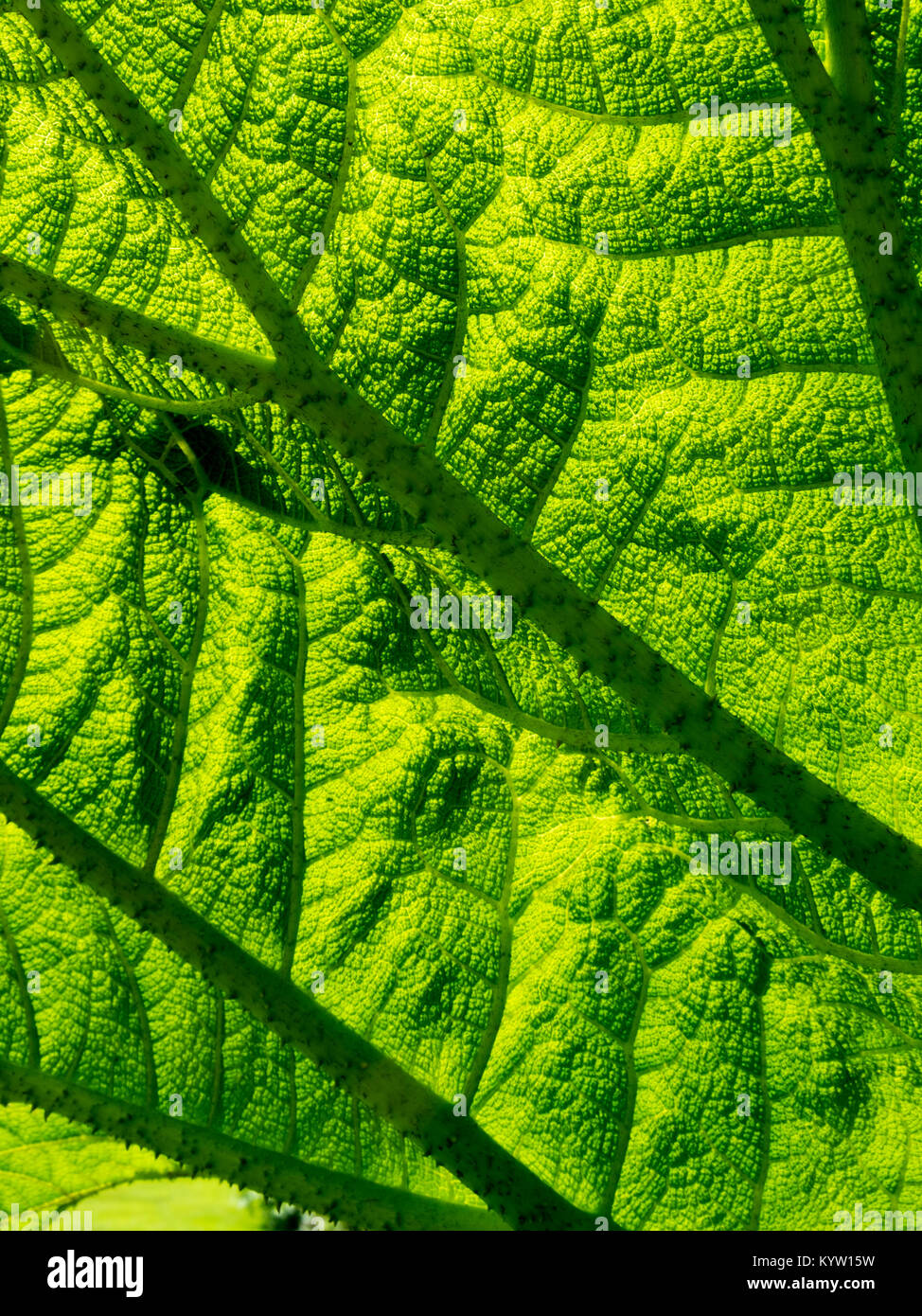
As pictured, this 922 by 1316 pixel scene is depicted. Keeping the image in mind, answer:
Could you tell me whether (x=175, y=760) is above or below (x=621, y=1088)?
above

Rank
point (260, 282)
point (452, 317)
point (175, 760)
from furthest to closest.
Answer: point (175, 760)
point (452, 317)
point (260, 282)

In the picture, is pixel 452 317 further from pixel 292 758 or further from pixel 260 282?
pixel 292 758

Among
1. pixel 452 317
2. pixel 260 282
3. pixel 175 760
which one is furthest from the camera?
pixel 175 760

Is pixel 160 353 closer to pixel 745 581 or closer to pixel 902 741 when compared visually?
pixel 745 581

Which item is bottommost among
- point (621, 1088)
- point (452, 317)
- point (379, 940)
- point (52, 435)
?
point (621, 1088)
